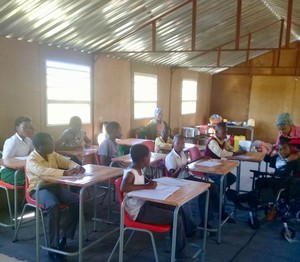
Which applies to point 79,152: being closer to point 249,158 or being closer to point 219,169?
point 219,169

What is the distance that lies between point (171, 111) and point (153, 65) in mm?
1689

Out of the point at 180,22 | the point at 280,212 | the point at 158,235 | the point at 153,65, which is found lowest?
the point at 158,235

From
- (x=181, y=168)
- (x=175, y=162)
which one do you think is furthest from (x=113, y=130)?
(x=181, y=168)

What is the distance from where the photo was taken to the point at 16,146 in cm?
408

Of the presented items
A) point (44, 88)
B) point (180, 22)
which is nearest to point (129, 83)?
point (180, 22)

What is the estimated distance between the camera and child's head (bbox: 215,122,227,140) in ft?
14.4

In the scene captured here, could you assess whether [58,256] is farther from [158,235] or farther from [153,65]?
[153,65]

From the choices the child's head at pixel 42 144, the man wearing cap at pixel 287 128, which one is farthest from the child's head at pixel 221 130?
the child's head at pixel 42 144

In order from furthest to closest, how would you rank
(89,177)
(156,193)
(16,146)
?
(16,146)
(89,177)
(156,193)

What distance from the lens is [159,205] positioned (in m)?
2.83

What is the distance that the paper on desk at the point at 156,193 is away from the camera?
2.48m

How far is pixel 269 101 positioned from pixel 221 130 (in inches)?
317

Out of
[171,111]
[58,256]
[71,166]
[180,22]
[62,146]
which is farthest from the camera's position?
[171,111]

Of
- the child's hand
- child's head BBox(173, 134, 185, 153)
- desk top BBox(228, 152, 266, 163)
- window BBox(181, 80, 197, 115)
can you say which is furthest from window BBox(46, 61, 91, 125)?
window BBox(181, 80, 197, 115)
